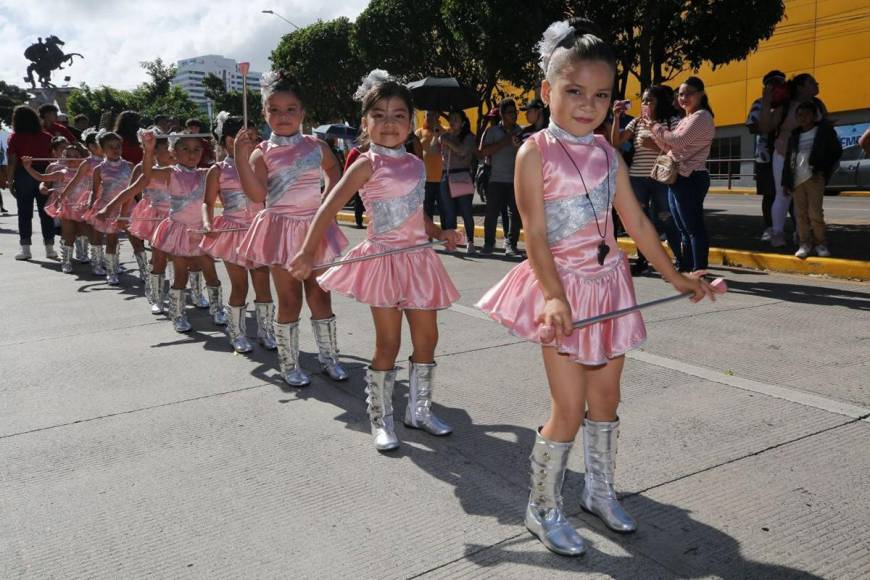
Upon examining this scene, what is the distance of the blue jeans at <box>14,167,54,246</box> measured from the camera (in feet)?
39.4

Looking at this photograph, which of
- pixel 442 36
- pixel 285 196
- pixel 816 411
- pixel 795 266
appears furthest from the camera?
pixel 442 36

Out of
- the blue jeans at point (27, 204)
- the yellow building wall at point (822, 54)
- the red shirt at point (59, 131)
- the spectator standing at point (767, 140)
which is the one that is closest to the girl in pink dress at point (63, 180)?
the blue jeans at point (27, 204)

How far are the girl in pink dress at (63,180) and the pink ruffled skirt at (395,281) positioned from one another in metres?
7.63

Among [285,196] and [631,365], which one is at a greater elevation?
[285,196]

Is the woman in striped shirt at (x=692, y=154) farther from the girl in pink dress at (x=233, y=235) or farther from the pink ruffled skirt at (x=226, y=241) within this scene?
the pink ruffled skirt at (x=226, y=241)

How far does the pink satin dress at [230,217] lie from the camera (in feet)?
19.4

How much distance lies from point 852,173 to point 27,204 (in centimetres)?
2058

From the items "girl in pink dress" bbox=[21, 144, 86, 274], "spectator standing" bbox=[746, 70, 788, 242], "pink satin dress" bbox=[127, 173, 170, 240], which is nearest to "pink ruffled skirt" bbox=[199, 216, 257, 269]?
Answer: "pink satin dress" bbox=[127, 173, 170, 240]

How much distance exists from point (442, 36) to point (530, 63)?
5262mm

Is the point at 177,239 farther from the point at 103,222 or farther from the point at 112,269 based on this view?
the point at 112,269

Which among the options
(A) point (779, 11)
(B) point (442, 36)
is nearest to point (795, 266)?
(A) point (779, 11)

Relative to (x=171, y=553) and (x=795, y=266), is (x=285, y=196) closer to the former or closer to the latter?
(x=171, y=553)

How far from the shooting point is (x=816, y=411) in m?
4.19

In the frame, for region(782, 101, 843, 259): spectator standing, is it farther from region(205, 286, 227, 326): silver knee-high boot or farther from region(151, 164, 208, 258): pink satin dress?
region(151, 164, 208, 258): pink satin dress
